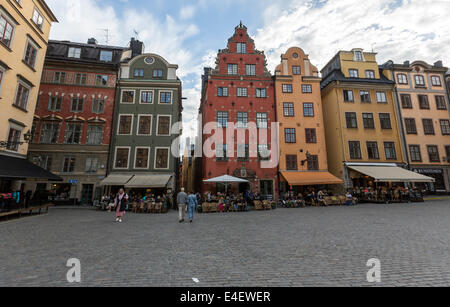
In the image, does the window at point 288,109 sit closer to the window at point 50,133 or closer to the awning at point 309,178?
the awning at point 309,178

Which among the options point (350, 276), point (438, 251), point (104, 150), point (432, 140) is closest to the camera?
point (350, 276)

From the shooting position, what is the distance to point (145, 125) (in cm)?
2309

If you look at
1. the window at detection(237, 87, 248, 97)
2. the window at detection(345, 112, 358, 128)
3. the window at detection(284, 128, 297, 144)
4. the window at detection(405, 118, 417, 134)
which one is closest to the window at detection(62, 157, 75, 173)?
the window at detection(237, 87, 248, 97)

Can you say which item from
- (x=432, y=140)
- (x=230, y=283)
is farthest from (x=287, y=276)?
(x=432, y=140)

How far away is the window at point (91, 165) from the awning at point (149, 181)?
4438 millimetres

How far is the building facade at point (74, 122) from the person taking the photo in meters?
20.9

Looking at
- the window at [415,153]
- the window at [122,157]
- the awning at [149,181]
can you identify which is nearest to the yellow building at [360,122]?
the window at [415,153]

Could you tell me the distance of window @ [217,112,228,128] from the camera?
2358 cm

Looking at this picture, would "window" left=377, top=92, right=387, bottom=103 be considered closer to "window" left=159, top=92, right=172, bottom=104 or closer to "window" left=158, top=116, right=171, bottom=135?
"window" left=159, top=92, right=172, bottom=104

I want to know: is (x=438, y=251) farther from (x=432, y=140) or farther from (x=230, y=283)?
(x=432, y=140)

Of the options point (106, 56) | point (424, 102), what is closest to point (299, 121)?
point (424, 102)

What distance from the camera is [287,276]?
400cm

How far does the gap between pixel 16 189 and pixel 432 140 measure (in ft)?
138

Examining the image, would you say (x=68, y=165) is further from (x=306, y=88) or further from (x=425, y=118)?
(x=425, y=118)
